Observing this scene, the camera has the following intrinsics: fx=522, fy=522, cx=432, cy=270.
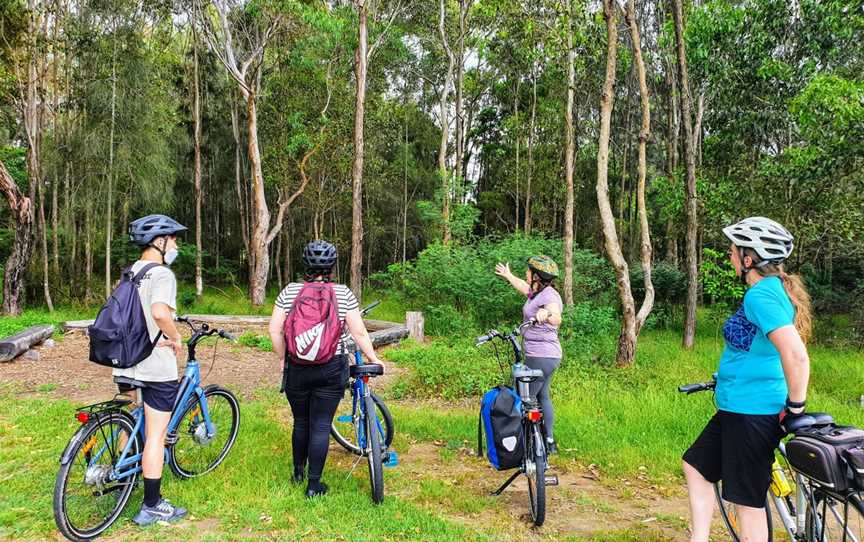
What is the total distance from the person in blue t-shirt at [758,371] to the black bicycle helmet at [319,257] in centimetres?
239

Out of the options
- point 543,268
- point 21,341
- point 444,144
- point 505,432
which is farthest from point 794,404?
point 444,144

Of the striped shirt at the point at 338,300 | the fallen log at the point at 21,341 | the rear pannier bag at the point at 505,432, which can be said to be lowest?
the fallen log at the point at 21,341

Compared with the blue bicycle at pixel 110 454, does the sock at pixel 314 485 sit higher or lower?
lower

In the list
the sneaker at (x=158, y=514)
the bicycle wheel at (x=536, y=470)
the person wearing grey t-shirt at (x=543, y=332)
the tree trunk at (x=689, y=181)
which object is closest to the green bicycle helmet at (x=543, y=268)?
the person wearing grey t-shirt at (x=543, y=332)

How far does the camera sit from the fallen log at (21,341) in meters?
8.09

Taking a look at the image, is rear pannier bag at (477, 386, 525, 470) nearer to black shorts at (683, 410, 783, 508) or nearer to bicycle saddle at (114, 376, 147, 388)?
black shorts at (683, 410, 783, 508)

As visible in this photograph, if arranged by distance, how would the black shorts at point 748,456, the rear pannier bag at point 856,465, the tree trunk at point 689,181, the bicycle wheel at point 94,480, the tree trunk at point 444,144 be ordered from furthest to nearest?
the tree trunk at point 444,144 → the tree trunk at point 689,181 → the bicycle wheel at point 94,480 → the black shorts at point 748,456 → the rear pannier bag at point 856,465

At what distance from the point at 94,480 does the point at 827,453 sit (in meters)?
3.79

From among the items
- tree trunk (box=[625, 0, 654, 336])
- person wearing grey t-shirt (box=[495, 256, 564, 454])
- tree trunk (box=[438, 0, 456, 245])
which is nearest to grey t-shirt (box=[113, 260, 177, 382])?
person wearing grey t-shirt (box=[495, 256, 564, 454])

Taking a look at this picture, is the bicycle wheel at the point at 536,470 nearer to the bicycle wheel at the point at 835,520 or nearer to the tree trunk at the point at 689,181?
the bicycle wheel at the point at 835,520

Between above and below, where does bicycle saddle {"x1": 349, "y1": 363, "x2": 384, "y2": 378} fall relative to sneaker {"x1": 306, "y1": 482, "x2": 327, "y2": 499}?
above

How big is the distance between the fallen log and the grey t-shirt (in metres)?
6.66

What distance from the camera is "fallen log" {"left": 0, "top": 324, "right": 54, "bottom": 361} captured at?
8094 millimetres

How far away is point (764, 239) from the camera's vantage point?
7.91ft
